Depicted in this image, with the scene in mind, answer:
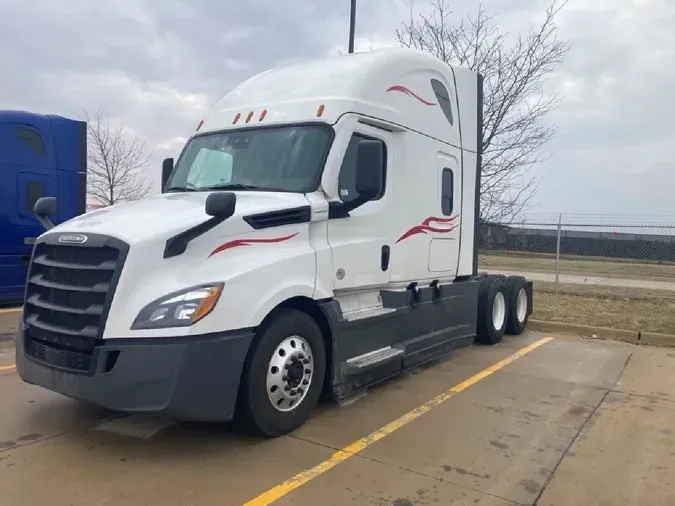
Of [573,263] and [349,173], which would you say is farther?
[573,263]

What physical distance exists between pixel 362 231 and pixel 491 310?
13.3 ft

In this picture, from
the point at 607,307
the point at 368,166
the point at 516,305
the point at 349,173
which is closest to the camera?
the point at 368,166

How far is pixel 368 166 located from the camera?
5.34 meters

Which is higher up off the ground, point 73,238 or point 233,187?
point 233,187

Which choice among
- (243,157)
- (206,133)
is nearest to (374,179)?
(243,157)

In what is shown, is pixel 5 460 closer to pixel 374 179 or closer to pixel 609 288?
pixel 374 179

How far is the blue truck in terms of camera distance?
11156 millimetres

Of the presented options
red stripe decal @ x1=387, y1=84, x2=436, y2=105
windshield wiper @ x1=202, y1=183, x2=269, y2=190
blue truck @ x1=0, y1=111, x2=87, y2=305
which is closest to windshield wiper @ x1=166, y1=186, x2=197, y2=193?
windshield wiper @ x1=202, y1=183, x2=269, y2=190

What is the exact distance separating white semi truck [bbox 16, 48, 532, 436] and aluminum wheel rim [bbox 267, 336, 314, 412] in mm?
17

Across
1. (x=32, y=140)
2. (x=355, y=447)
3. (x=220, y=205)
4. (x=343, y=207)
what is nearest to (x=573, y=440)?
(x=355, y=447)

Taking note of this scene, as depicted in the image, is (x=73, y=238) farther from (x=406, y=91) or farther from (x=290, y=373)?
(x=406, y=91)

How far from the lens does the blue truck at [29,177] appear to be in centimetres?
1116

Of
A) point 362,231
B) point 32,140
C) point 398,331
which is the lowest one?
point 398,331

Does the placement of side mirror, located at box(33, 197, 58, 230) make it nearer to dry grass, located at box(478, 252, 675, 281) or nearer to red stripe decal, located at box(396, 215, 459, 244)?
red stripe decal, located at box(396, 215, 459, 244)
